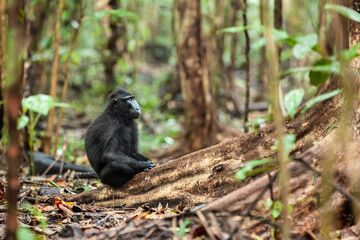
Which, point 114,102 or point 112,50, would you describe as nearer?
point 114,102

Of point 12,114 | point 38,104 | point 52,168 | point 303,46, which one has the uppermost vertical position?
point 303,46

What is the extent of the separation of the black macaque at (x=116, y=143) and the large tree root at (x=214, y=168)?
30cm

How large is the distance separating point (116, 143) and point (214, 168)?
1.79 m

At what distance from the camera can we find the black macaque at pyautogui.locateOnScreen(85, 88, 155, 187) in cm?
486

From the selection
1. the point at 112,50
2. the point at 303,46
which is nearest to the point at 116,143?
the point at 303,46

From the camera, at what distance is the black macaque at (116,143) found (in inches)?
191

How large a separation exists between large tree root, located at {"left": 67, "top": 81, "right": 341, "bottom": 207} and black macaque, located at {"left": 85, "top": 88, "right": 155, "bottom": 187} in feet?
0.98

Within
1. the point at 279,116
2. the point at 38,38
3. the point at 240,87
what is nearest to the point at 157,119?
the point at 38,38

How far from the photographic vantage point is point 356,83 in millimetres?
3357

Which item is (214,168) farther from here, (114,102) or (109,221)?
(114,102)

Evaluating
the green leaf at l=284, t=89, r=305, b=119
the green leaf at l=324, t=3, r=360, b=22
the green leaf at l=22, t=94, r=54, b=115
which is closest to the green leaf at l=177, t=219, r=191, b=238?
the green leaf at l=284, t=89, r=305, b=119

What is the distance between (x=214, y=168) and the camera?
163 inches

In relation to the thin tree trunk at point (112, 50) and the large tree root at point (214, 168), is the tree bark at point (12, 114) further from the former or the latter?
the thin tree trunk at point (112, 50)

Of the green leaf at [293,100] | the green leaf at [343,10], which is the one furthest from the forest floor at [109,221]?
the green leaf at [343,10]
